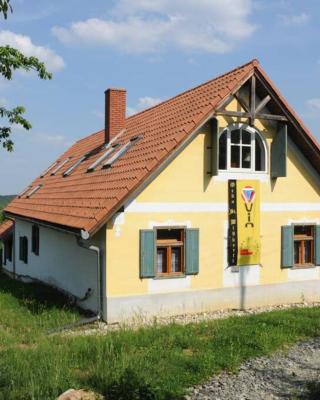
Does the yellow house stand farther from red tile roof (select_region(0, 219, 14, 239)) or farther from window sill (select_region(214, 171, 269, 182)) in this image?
red tile roof (select_region(0, 219, 14, 239))

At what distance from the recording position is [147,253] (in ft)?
38.9

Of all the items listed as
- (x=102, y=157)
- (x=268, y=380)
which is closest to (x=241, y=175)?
(x=102, y=157)

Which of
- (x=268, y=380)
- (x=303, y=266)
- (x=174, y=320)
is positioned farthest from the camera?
(x=303, y=266)

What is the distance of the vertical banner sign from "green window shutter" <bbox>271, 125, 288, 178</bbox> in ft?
4.35

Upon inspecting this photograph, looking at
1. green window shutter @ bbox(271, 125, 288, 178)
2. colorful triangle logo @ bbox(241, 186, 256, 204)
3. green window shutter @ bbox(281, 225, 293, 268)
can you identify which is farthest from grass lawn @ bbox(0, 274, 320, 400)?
green window shutter @ bbox(271, 125, 288, 178)

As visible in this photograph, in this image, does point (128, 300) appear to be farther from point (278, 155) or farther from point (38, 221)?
point (278, 155)

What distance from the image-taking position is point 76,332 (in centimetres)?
1044

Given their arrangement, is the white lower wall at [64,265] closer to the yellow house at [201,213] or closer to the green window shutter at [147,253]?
the yellow house at [201,213]

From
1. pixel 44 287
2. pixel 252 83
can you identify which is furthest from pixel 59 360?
pixel 252 83

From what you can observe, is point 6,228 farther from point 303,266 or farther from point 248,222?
point 303,266

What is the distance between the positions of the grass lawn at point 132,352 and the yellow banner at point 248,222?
1900 millimetres

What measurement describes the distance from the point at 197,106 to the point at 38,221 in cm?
589

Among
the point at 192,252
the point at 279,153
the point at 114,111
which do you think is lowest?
the point at 192,252

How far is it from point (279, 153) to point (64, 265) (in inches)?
268
